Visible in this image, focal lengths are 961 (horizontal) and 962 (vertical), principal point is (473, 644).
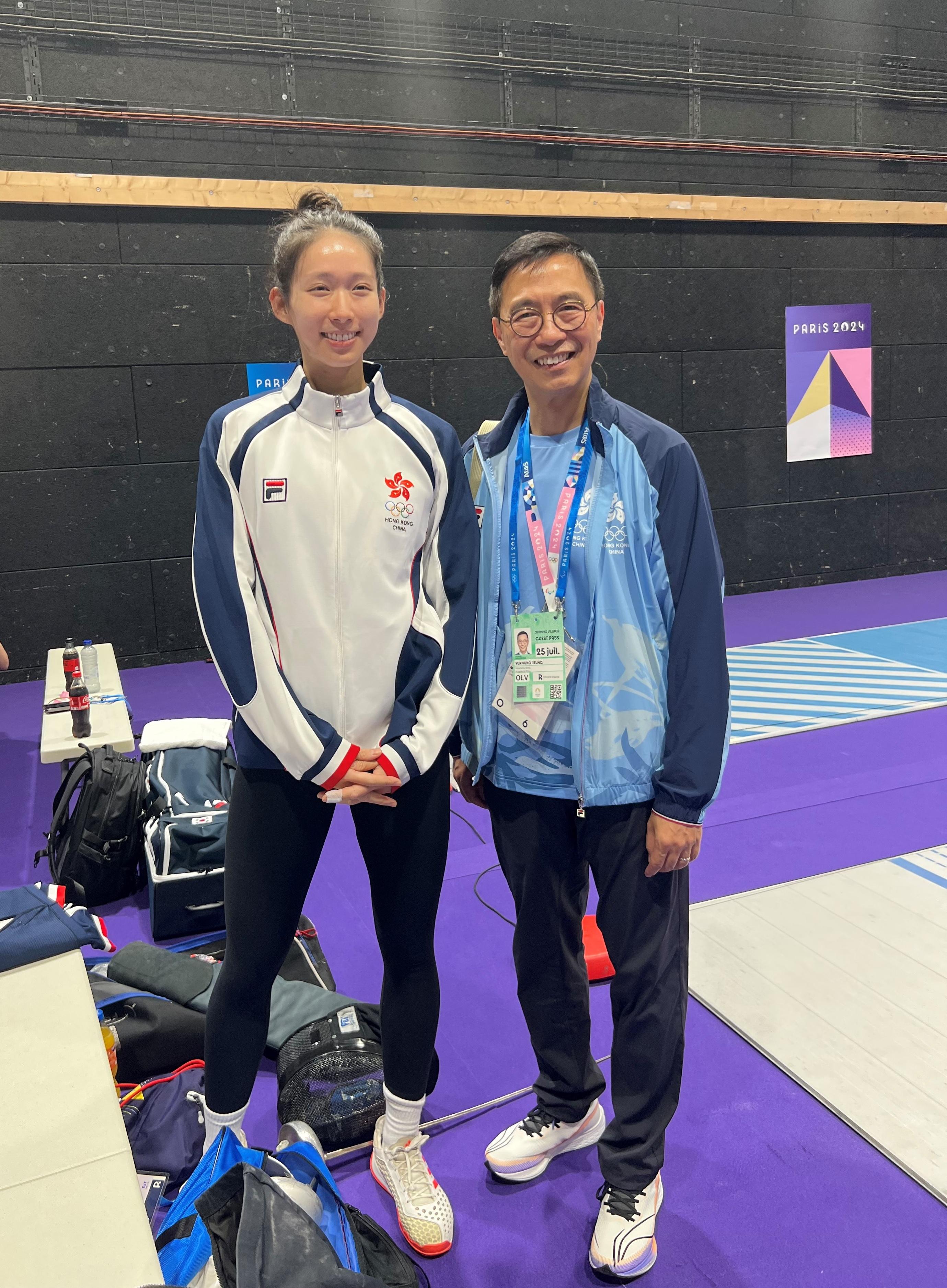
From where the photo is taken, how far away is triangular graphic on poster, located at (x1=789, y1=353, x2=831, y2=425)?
7.09 meters

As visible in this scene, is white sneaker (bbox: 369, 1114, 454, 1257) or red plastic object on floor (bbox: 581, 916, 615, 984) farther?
red plastic object on floor (bbox: 581, 916, 615, 984)

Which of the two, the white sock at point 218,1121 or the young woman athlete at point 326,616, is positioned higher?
the young woman athlete at point 326,616

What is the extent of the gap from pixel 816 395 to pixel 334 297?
644cm

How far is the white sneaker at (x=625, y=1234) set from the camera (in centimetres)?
156

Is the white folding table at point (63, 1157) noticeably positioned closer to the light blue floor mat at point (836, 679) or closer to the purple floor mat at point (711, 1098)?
the purple floor mat at point (711, 1098)

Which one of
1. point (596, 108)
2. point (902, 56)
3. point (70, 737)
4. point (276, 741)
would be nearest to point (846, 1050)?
point (276, 741)

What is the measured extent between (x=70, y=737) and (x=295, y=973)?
1266 millimetres

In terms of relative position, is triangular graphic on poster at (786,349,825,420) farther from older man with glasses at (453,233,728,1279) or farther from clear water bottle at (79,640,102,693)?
older man with glasses at (453,233,728,1279)

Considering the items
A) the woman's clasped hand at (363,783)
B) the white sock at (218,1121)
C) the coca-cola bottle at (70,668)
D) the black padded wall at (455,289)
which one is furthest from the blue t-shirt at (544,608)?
the black padded wall at (455,289)

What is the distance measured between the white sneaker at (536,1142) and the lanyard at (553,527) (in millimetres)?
994

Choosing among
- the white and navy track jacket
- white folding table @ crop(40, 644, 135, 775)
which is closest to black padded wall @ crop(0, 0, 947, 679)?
white folding table @ crop(40, 644, 135, 775)

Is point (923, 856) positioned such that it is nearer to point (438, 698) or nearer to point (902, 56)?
point (438, 698)

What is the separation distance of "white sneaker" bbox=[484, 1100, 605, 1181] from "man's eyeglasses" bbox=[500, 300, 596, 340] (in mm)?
1420

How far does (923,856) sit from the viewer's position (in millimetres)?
2959
